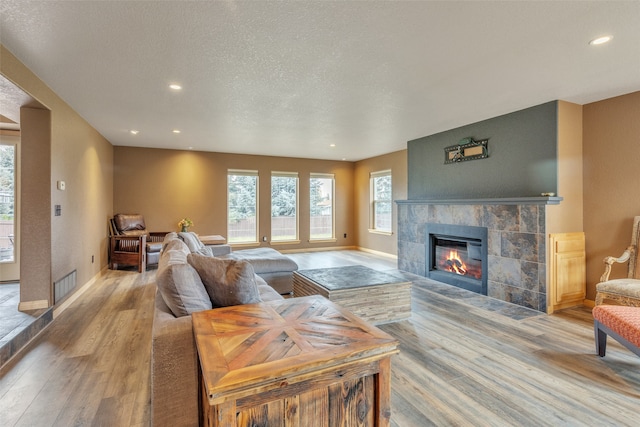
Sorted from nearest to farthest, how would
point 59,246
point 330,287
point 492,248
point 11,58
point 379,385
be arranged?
1. point 379,385
2. point 11,58
3. point 330,287
4. point 59,246
5. point 492,248

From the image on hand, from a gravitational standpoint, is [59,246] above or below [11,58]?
below

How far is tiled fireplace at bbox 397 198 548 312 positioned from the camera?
3.62 meters

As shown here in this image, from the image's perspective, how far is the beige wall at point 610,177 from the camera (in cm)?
343

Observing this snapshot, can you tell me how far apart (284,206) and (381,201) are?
8.16 feet

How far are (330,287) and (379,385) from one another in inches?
70.2

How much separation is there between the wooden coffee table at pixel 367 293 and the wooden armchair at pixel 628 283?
6.13 ft

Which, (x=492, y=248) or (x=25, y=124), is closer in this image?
(x=25, y=124)

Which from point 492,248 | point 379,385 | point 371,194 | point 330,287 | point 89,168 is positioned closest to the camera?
point 379,385

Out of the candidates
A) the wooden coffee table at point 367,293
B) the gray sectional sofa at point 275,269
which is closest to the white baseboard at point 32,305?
the gray sectional sofa at point 275,269

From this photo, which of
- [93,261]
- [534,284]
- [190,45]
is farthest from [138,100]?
[534,284]

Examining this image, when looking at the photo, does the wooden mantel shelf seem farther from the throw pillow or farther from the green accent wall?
the throw pillow

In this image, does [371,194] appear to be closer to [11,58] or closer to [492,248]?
[492,248]

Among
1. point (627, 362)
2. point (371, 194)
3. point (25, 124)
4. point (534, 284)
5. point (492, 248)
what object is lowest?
point (627, 362)

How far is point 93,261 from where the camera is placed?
16.0 ft
